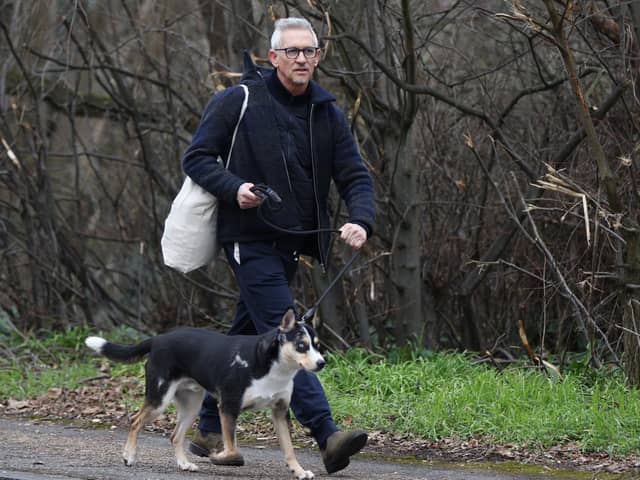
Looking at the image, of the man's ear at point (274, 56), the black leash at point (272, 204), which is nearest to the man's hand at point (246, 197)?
the black leash at point (272, 204)

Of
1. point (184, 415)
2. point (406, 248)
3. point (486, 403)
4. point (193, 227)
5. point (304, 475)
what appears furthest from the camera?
point (406, 248)

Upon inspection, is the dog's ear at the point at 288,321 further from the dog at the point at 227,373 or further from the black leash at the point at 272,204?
the black leash at the point at 272,204

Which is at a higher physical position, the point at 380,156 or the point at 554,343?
the point at 380,156

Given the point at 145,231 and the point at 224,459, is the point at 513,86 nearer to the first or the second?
the point at 145,231

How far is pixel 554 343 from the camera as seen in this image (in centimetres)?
Result: 1000

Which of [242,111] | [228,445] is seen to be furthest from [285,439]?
[242,111]

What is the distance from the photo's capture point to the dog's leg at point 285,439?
609cm

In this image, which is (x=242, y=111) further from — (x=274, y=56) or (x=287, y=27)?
(x=287, y=27)

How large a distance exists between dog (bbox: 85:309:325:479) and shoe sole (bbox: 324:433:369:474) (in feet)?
0.61

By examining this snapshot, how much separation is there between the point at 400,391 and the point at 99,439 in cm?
223

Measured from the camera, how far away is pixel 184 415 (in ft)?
21.9

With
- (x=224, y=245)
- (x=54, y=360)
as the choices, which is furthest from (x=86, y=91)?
(x=224, y=245)

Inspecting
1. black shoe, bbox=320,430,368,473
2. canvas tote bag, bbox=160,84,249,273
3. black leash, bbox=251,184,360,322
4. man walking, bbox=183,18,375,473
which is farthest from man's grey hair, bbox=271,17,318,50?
black shoe, bbox=320,430,368,473

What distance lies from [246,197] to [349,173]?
0.84 meters
